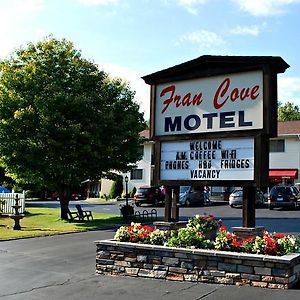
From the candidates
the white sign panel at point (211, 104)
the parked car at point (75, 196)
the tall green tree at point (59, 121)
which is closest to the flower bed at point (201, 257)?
the white sign panel at point (211, 104)

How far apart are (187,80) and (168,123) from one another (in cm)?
108

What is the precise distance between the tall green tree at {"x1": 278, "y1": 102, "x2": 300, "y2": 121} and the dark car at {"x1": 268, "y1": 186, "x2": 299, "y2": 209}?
46872mm

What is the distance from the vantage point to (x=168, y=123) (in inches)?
441

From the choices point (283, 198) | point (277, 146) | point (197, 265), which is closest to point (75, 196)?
point (277, 146)

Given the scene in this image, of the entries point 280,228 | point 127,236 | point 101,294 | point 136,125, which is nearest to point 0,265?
point 127,236

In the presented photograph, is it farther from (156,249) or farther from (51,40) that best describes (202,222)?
(51,40)

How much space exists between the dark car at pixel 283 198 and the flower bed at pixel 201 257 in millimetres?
23850

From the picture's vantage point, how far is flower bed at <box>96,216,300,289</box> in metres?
8.41

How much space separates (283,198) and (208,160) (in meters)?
24.4

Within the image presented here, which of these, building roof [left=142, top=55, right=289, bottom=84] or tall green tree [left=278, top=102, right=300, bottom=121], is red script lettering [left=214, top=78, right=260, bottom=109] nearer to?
building roof [left=142, top=55, right=289, bottom=84]

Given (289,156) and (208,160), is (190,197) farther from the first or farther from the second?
(208,160)

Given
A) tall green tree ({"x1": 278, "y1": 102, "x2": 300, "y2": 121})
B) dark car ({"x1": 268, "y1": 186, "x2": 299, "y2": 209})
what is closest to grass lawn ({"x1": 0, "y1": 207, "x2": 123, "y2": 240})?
dark car ({"x1": 268, "y1": 186, "x2": 299, "y2": 209})

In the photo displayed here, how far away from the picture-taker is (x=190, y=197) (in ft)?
130

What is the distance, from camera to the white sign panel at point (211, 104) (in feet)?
32.7
